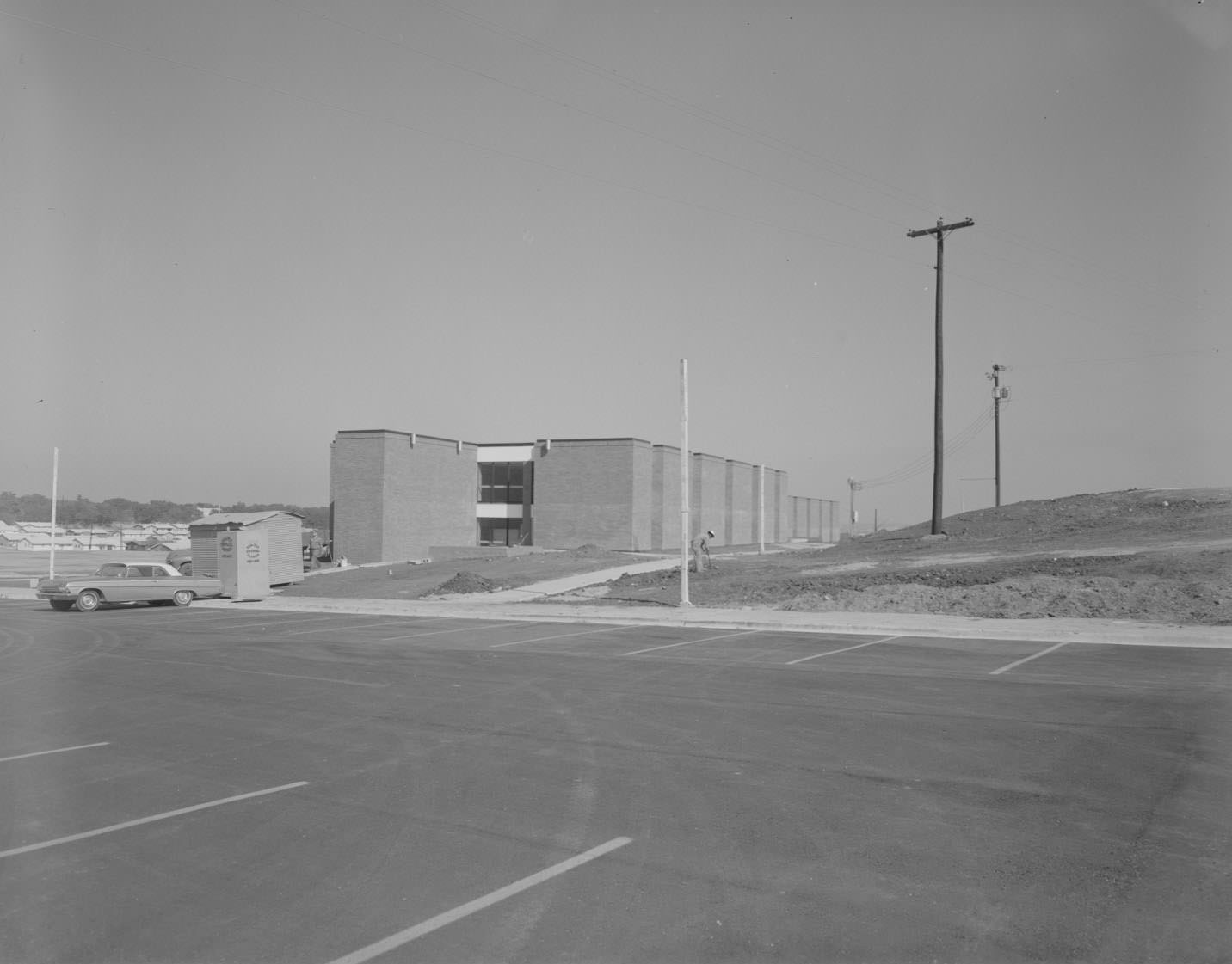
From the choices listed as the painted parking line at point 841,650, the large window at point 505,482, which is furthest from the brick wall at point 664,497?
the painted parking line at point 841,650

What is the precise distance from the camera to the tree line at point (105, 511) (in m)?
138

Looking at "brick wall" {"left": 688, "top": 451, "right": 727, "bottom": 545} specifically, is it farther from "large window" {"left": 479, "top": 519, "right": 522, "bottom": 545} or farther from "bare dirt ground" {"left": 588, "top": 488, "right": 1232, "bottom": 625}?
"bare dirt ground" {"left": 588, "top": 488, "right": 1232, "bottom": 625}

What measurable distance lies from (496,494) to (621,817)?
184 feet

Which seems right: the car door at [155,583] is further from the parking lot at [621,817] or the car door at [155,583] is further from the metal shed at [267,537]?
the parking lot at [621,817]

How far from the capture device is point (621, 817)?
259 inches

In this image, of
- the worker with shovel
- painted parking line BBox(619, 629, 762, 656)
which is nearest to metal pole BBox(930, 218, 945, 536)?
the worker with shovel

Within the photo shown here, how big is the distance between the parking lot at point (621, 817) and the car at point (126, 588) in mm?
15393

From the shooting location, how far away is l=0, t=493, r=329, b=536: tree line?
138500 mm

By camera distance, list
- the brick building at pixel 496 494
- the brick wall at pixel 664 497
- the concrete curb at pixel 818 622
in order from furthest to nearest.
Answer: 1. the brick wall at pixel 664 497
2. the brick building at pixel 496 494
3. the concrete curb at pixel 818 622

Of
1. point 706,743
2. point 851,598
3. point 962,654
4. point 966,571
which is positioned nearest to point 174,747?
point 706,743

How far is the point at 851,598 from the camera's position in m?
23.4

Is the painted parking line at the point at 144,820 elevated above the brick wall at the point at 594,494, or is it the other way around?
the brick wall at the point at 594,494

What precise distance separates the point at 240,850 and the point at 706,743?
4.30 metres

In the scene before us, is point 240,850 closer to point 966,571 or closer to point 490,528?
point 966,571
